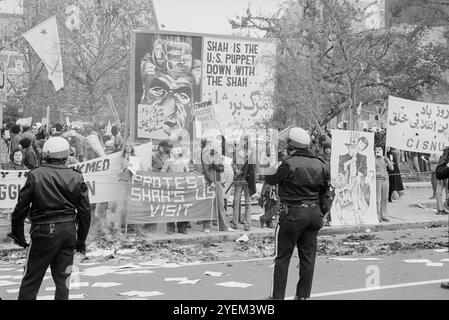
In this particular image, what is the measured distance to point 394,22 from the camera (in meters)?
29.1

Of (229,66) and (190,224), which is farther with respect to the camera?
(229,66)

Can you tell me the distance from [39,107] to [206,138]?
25.5 metres

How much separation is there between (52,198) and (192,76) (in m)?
9.59

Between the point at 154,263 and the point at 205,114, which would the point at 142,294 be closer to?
the point at 154,263

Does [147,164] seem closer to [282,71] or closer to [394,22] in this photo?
[282,71]

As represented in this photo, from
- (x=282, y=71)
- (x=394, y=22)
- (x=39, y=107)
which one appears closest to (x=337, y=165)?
(x=282, y=71)

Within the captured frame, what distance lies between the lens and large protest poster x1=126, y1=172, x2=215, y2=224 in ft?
41.1

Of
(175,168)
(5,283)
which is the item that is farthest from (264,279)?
(175,168)

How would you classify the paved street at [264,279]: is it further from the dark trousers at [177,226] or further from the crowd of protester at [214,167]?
the crowd of protester at [214,167]

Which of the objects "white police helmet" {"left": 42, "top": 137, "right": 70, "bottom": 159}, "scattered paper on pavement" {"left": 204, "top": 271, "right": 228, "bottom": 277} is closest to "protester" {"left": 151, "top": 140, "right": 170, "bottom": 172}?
"scattered paper on pavement" {"left": 204, "top": 271, "right": 228, "bottom": 277}

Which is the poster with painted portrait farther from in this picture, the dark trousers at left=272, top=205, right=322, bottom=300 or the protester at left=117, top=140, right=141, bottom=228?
the dark trousers at left=272, top=205, right=322, bottom=300

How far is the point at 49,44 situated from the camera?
1351 cm
